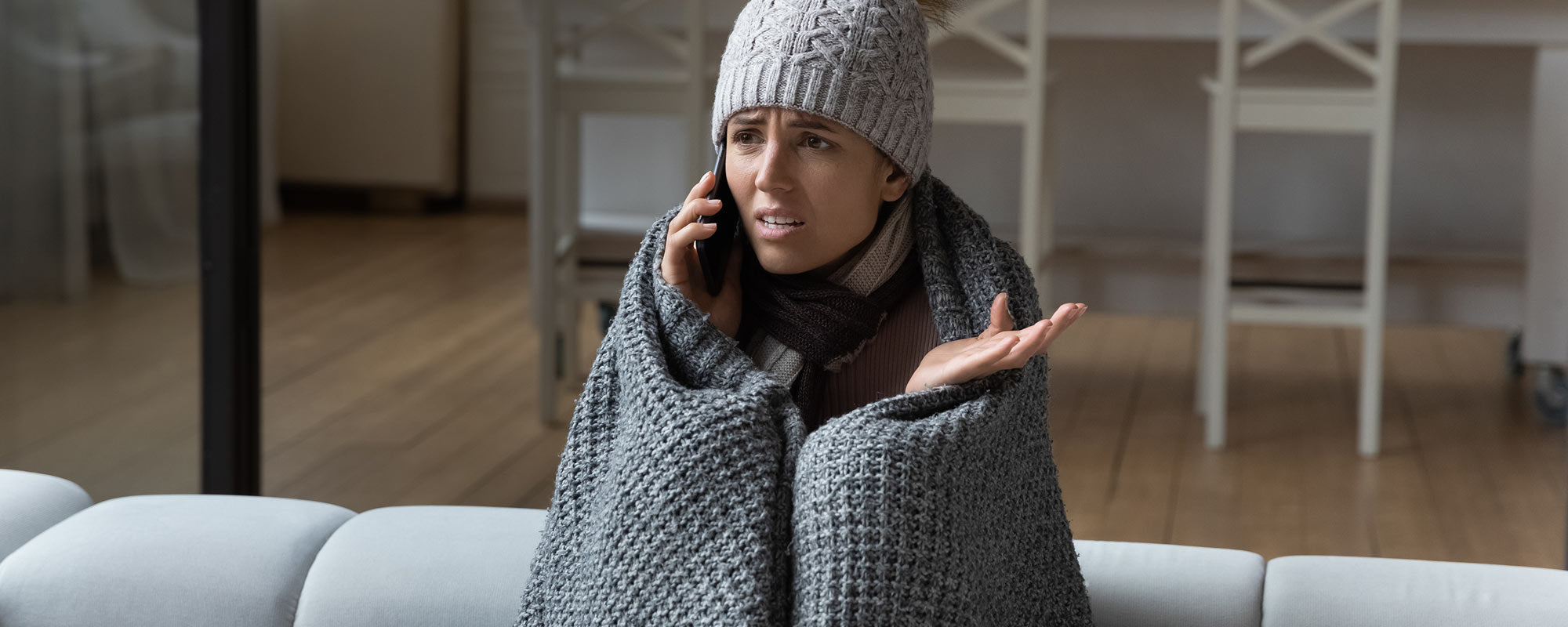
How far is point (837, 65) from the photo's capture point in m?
0.86

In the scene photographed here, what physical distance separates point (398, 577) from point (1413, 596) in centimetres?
67

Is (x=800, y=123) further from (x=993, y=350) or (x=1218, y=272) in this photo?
(x=1218, y=272)

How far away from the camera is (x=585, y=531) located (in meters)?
0.90

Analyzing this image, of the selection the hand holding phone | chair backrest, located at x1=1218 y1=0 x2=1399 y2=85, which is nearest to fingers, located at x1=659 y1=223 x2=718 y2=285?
the hand holding phone

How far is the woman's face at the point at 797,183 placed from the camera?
88 centimetres

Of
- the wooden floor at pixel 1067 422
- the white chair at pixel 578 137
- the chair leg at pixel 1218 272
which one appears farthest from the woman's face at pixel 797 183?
the chair leg at pixel 1218 272

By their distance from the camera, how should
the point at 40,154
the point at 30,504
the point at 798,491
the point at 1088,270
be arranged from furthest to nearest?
the point at 1088,270
the point at 40,154
the point at 30,504
the point at 798,491

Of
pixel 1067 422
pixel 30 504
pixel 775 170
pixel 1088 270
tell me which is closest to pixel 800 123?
pixel 775 170

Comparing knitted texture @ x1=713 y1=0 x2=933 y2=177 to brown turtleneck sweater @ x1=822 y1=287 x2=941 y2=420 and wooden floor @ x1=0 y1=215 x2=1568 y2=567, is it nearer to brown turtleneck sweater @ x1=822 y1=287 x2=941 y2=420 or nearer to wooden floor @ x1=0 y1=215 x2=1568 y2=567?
brown turtleneck sweater @ x1=822 y1=287 x2=941 y2=420

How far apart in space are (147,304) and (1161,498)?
1490mm

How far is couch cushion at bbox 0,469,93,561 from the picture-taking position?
3.59 ft

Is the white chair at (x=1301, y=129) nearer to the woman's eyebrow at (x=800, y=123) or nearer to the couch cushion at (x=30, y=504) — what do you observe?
the woman's eyebrow at (x=800, y=123)

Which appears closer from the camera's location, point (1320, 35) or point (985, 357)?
point (985, 357)

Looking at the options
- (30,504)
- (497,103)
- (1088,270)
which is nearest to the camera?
(30,504)
